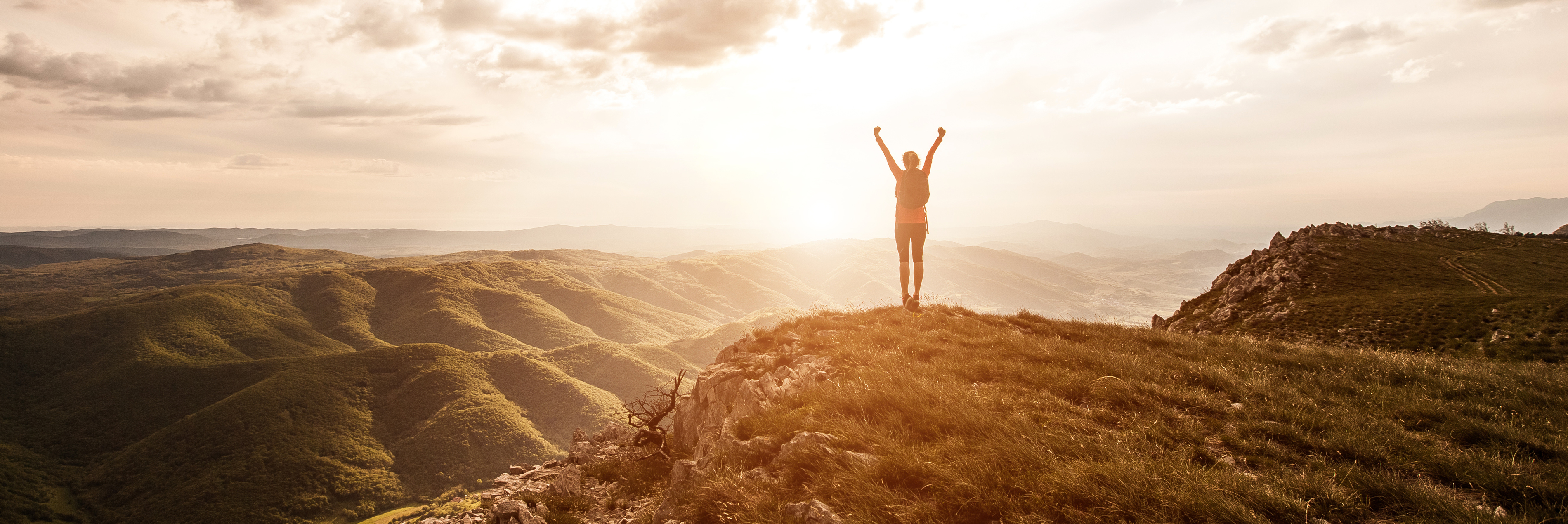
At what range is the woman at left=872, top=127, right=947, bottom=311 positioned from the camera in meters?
13.1

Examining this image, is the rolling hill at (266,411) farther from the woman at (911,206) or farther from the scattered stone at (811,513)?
the scattered stone at (811,513)

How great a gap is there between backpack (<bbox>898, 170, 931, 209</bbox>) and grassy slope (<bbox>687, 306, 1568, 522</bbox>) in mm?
4841

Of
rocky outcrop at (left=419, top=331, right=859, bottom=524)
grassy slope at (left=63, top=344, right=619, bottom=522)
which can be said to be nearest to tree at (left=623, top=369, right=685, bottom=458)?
rocky outcrop at (left=419, top=331, right=859, bottom=524)

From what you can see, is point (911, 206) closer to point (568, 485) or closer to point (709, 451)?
point (709, 451)

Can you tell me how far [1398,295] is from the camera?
78.5ft

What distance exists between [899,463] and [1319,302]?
29.7 metres

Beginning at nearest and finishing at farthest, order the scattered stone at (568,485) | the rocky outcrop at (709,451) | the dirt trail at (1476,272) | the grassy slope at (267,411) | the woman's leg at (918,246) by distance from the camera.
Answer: the rocky outcrop at (709,451), the scattered stone at (568,485), the woman's leg at (918,246), the dirt trail at (1476,272), the grassy slope at (267,411)

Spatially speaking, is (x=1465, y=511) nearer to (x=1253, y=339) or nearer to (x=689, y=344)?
(x=1253, y=339)

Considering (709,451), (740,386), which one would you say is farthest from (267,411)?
(709,451)

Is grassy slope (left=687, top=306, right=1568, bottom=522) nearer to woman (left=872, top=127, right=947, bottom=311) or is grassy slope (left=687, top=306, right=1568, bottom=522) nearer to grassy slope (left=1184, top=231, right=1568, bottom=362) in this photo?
woman (left=872, top=127, right=947, bottom=311)

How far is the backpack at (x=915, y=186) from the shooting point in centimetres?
1309

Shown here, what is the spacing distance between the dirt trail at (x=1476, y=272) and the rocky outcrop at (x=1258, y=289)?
4.59m

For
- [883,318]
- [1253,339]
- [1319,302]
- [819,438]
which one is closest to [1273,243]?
[1319,302]

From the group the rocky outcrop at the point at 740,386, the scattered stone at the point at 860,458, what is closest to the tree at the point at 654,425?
the rocky outcrop at the point at 740,386
